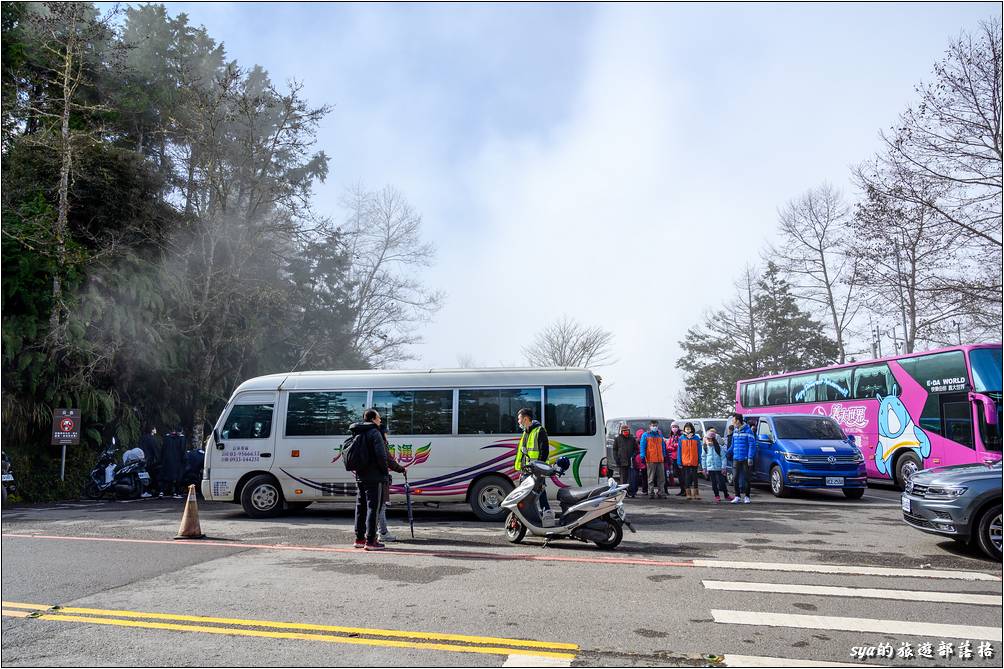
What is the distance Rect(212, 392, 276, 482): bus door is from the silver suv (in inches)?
402

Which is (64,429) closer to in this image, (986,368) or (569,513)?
(569,513)

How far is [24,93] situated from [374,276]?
1764cm

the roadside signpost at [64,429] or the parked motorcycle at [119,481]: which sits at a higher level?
the roadside signpost at [64,429]

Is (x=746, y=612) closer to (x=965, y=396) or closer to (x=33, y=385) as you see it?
(x=965, y=396)

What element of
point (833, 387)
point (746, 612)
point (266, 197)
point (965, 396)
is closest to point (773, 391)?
point (833, 387)

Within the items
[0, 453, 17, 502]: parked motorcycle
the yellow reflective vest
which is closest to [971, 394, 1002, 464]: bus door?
the yellow reflective vest

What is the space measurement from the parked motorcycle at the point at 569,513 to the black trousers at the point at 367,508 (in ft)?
5.54

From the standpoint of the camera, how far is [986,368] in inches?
672

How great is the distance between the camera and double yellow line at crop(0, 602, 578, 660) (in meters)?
4.98

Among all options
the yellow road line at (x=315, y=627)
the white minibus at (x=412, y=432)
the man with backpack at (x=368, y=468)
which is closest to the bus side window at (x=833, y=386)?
the white minibus at (x=412, y=432)

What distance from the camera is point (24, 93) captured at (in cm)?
2036

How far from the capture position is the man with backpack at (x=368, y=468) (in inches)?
368

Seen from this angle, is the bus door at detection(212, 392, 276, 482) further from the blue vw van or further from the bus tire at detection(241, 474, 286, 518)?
the blue vw van

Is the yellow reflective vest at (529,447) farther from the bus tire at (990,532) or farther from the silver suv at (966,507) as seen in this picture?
the bus tire at (990,532)
